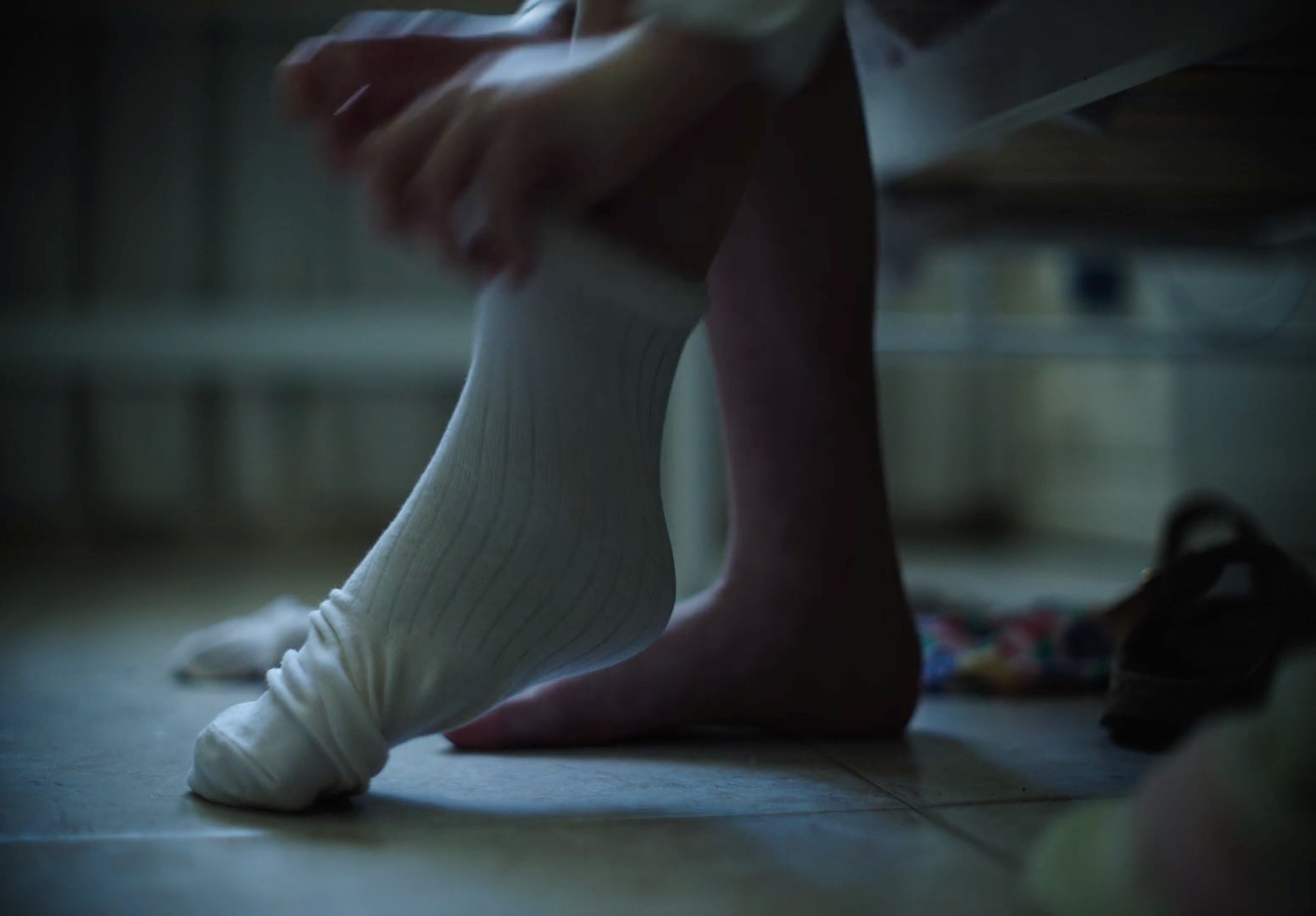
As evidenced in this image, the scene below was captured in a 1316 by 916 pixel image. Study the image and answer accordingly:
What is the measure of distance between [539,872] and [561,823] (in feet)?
0.21

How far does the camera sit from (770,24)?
446 millimetres

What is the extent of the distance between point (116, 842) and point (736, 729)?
366 millimetres

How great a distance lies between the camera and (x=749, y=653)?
701mm

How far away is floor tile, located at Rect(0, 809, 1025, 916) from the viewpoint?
426 mm

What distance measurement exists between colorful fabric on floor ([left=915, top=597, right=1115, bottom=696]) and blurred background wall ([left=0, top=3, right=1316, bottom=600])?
857 millimetres

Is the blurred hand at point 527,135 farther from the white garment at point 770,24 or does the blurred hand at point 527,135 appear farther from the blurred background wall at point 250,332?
the blurred background wall at point 250,332

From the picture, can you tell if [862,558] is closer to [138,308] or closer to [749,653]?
[749,653]

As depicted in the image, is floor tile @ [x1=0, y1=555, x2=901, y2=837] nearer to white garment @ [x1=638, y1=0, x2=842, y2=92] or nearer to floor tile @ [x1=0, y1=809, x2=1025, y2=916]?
floor tile @ [x1=0, y1=809, x2=1025, y2=916]

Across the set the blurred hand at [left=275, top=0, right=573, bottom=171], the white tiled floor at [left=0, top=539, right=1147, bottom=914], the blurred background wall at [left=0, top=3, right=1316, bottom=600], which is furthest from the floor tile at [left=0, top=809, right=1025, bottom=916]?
the blurred background wall at [left=0, top=3, right=1316, bottom=600]

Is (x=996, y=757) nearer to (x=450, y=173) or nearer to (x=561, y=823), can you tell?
(x=561, y=823)

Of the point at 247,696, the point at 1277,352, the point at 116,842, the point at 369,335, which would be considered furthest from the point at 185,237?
the point at 116,842

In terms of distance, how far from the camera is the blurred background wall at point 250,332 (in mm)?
1884

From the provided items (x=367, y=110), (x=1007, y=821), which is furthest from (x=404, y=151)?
(x=1007, y=821)

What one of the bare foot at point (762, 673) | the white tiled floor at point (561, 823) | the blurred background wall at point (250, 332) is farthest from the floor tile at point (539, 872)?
the blurred background wall at point (250, 332)
